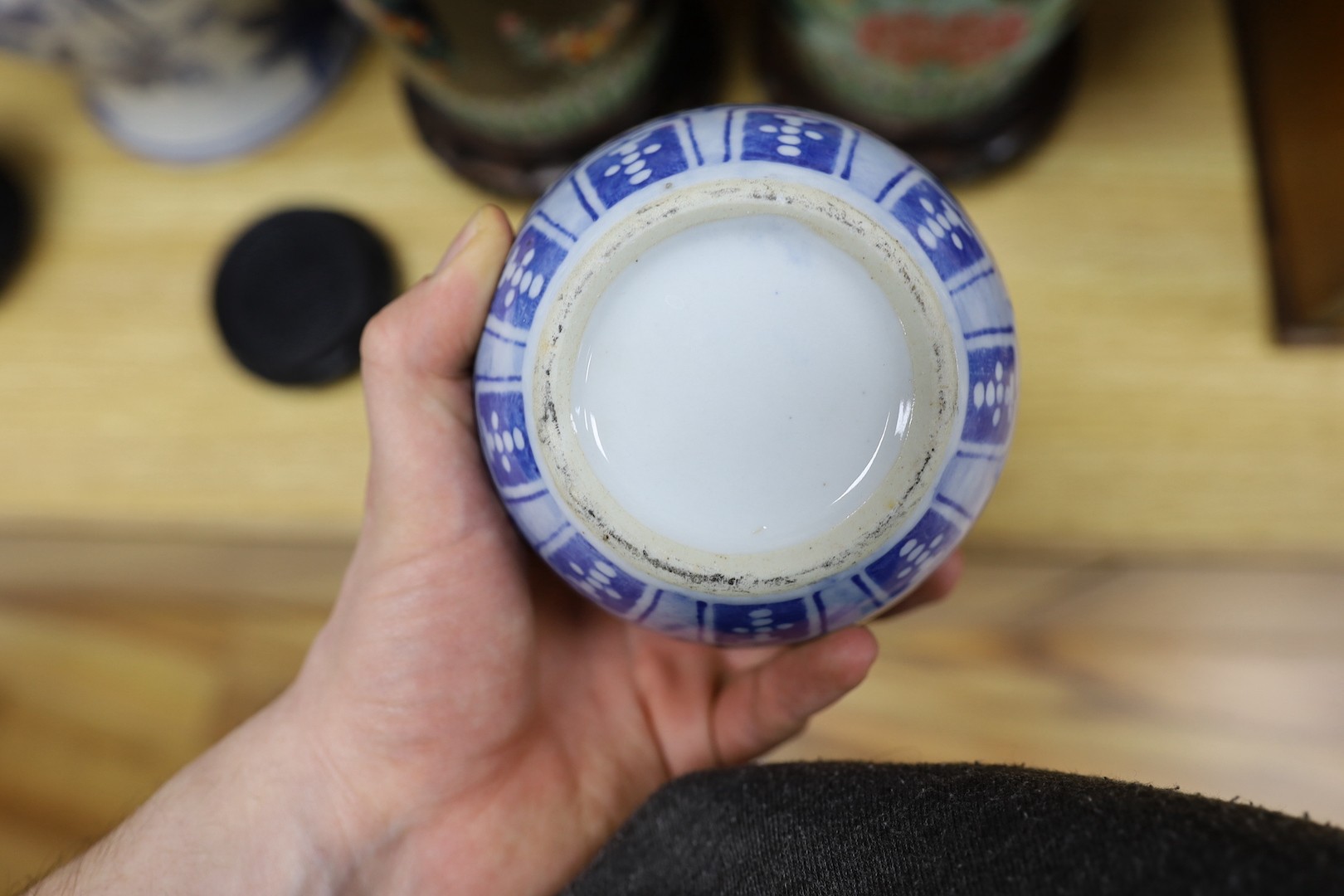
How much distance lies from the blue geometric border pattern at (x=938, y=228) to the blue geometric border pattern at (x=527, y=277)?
0.64 ft

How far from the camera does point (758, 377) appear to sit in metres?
0.52

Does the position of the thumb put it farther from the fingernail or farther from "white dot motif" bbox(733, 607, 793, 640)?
"white dot motif" bbox(733, 607, 793, 640)

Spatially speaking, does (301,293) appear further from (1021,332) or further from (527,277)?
(1021,332)

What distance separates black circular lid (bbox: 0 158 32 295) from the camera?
3.34ft

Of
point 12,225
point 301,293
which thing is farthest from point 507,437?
point 12,225

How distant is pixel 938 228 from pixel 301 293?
2.17 feet

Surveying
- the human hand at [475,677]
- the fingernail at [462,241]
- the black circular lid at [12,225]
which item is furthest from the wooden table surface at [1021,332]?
the fingernail at [462,241]

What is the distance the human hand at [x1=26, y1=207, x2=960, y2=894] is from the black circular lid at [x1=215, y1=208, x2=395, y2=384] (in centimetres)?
29

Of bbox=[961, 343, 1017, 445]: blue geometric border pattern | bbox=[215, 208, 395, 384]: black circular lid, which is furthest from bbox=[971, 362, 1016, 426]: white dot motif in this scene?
bbox=[215, 208, 395, 384]: black circular lid

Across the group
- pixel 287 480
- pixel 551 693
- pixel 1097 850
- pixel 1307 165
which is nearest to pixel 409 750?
pixel 551 693

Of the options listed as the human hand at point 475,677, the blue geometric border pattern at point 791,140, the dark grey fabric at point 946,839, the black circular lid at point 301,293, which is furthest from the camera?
the black circular lid at point 301,293

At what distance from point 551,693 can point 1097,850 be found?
48 centimetres

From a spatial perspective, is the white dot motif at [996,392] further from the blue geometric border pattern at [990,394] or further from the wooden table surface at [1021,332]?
the wooden table surface at [1021,332]

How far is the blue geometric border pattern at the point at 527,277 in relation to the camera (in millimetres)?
551
